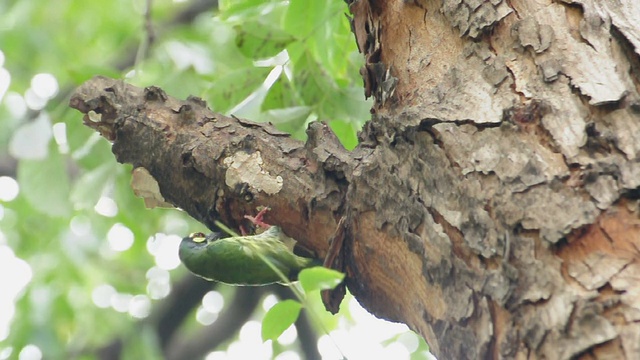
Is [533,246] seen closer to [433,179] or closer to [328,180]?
[433,179]

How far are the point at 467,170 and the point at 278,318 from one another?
0.30 metres

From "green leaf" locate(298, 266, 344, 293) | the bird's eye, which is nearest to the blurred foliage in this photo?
the bird's eye

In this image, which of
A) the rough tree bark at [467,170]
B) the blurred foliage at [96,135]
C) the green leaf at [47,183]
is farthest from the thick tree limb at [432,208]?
the green leaf at [47,183]

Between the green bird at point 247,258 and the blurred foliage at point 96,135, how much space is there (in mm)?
400

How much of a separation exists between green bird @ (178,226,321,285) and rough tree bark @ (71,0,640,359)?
0.03 m

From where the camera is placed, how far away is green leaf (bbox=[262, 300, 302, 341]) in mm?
909

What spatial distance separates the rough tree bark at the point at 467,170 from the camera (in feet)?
2.27

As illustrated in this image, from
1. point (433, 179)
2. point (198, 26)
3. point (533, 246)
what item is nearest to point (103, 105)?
point (433, 179)

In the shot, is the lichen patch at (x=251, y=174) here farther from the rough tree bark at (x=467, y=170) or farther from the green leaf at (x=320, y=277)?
the green leaf at (x=320, y=277)

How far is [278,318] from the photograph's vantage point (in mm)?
921

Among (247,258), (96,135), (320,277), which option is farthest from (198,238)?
(96,135)

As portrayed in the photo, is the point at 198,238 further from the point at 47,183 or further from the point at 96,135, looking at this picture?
the point at 47,183

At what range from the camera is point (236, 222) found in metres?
1.01

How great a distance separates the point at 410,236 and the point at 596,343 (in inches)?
9.5
